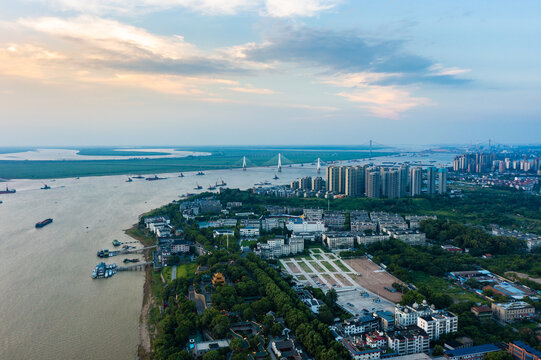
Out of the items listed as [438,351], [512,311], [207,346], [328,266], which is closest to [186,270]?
[328,266]

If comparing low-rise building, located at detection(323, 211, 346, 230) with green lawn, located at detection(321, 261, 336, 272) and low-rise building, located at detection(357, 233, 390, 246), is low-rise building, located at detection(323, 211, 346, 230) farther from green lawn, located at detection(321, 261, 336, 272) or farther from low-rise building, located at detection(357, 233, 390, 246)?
green lawn, located at detection(321, 261, 336, 272)

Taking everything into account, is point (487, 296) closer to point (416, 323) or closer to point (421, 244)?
point (416, 323)

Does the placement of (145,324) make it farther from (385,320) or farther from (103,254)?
(103,254)

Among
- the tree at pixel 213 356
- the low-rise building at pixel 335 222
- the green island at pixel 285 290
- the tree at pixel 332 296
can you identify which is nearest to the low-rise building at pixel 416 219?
the green island at pixel 285 290

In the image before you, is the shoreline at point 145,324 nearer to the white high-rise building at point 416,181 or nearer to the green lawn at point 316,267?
the green lawn at point 316,267

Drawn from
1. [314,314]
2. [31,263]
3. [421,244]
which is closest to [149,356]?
[314,314]

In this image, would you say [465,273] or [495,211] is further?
[495,211]
